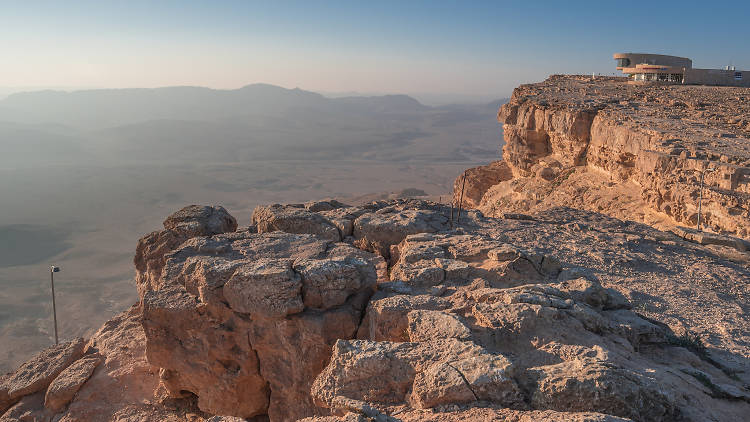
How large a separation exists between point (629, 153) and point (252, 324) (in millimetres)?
14866

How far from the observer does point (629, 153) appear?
1611cm

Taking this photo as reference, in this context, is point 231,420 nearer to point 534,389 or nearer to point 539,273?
point 534,389

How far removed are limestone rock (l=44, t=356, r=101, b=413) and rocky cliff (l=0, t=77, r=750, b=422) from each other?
2 cm

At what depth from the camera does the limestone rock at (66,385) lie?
7.00 metres

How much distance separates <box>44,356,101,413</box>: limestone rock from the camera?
700cm

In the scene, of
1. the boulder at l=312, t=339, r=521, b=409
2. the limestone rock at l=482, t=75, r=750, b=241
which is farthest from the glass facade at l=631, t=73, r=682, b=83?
the boulder at l=312, t=339, r=521, b=409

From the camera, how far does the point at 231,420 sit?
11.8 feet

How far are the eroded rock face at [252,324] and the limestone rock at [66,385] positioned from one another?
5.41ft

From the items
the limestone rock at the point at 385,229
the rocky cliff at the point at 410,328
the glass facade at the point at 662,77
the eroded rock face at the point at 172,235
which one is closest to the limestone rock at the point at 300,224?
the rocky cliff at the point at 410,328

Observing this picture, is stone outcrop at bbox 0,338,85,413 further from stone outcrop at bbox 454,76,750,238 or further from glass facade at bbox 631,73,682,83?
glass facade at bbox 631,73,682,83

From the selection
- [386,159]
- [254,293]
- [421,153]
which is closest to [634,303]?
[254,293]

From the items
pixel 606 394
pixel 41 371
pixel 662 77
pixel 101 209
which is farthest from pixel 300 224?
pixel 101 209

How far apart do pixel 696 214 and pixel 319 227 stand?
1020 cm

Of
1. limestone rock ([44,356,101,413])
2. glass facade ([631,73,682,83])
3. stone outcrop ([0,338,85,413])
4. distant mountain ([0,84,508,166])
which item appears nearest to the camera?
limestone rock ([44,356,101,413])
